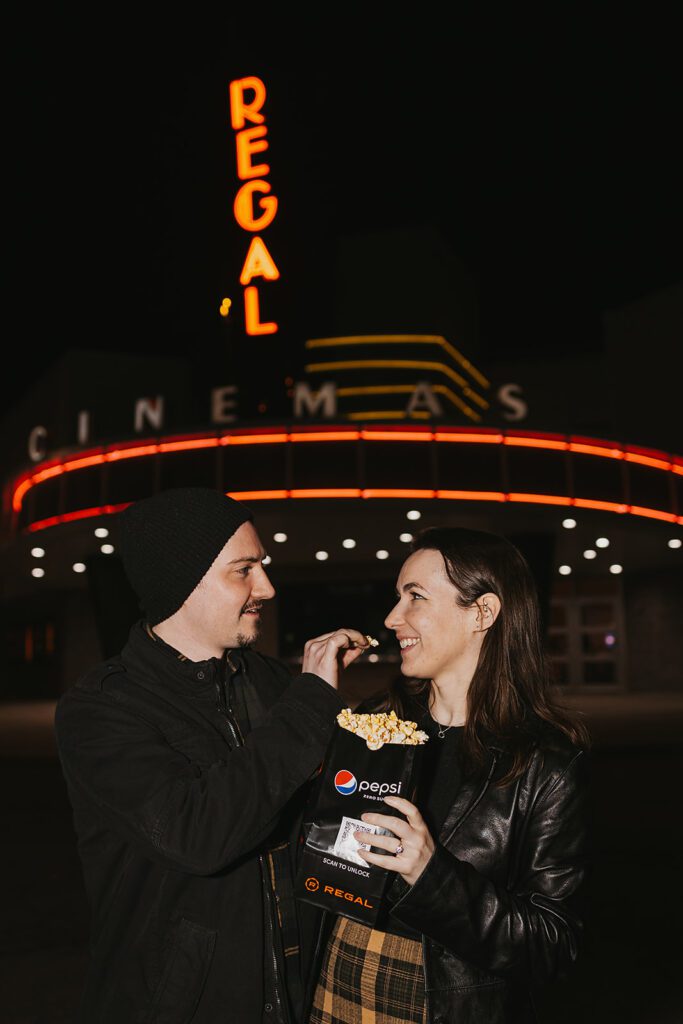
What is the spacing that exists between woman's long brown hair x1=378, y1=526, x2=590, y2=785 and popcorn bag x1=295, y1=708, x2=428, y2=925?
0.61 meters

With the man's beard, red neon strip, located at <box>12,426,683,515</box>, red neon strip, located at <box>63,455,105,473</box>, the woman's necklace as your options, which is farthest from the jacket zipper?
red neon strip, located at <box>63,455,105,473</box>

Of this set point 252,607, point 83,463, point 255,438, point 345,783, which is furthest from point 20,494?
point 345,783

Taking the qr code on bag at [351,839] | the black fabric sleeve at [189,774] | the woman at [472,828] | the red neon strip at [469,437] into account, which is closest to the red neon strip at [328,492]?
the red neon strip at [469,437]

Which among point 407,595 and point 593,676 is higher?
point 407,595

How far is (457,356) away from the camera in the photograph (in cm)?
3014

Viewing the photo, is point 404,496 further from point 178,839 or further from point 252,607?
point 178,839

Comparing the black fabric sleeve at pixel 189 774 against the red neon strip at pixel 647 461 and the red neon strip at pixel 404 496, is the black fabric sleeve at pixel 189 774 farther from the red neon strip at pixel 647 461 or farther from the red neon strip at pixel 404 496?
the red neon strip at pixel 647 461

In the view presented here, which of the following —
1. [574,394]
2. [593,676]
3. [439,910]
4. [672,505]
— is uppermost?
[574,394]

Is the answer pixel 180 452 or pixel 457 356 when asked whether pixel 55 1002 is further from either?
pixel 457 356

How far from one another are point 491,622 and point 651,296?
28542 millimetres

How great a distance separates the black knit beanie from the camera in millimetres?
2465

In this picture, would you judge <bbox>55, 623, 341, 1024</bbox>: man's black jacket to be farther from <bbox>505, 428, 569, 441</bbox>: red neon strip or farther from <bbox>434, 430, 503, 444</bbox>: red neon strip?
<bbox>505, 428, 569, 441</bbox>: red neon strip

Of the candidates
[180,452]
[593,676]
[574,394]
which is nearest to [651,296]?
[574,394]

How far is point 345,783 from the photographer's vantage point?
204 centimetres
